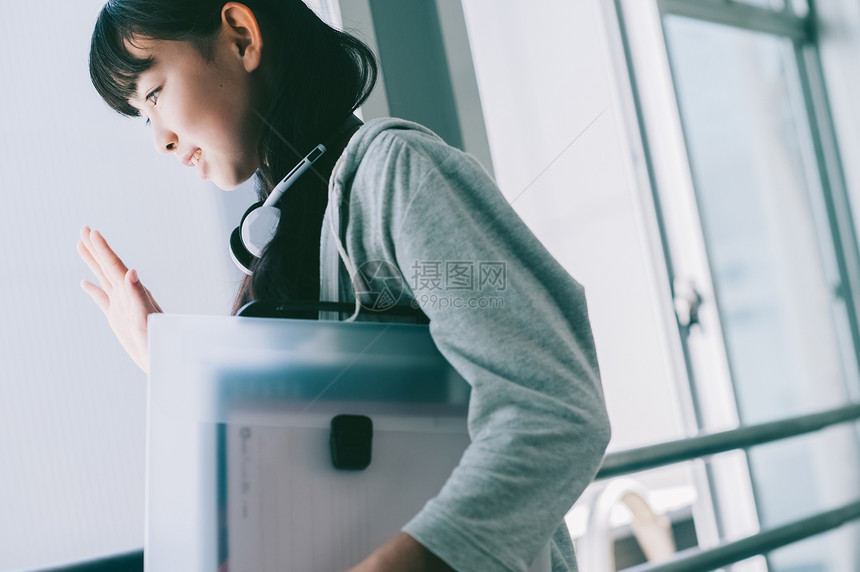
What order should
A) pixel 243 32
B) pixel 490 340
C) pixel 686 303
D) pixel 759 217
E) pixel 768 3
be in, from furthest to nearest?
1. pixel 768 3
2. pixel 759 217
3. pixel 686 303
4. pixel 243 32
5. pixel 490 340

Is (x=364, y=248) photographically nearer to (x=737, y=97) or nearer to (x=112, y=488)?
(x=112, y=488)

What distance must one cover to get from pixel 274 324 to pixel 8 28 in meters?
0.44

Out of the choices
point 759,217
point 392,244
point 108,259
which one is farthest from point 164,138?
point 759,217

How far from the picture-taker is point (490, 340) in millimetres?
374

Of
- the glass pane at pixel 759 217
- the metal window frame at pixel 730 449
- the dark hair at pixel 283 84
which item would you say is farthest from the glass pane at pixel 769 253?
the dark hair at pixel 283 84

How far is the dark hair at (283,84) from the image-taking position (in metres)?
0.51

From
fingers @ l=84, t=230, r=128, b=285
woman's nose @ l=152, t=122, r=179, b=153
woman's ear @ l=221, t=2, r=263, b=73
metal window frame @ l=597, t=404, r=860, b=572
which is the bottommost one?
metal window frame @ l=597, t=404, r=860, b=572

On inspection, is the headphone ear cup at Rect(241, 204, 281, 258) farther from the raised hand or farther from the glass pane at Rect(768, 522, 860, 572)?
the glass pane at Rect(768, 522, 860, 572)

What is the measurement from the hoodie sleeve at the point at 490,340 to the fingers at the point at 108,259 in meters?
0.26

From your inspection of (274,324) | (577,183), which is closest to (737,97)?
(577,183)

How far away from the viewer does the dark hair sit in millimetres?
515

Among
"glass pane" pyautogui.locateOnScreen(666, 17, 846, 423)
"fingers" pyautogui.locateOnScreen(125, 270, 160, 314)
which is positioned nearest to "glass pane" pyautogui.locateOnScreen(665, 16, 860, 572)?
"glass pane" pyautogui.locateOnScreen(666, 17, 846, 423)

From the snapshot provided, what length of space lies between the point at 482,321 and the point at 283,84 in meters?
0.29

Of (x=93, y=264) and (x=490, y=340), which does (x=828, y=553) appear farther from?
(x=93, y=264)
